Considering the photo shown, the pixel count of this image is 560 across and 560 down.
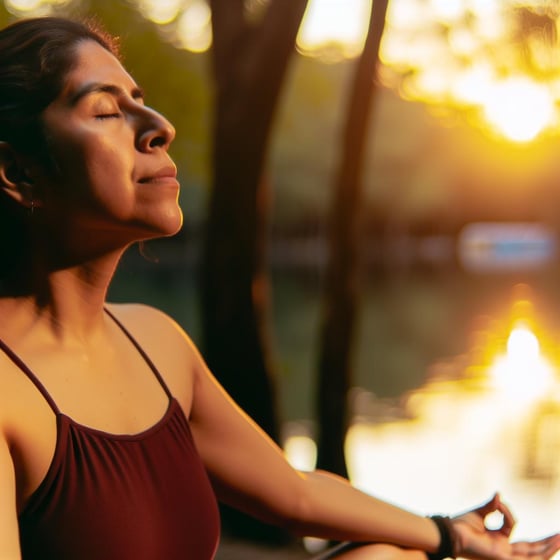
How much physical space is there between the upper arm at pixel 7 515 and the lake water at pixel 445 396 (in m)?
1.19

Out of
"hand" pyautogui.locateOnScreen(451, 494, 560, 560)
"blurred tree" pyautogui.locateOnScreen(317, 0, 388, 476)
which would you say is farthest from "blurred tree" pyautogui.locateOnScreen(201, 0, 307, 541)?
"hand" pyautogui.locateOnScreen(451, 494, 560, 560)

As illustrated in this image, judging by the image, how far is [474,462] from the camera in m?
11.3

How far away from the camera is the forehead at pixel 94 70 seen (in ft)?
5.46

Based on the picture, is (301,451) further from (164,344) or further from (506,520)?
(164,344)

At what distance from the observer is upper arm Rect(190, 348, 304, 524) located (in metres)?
1.96

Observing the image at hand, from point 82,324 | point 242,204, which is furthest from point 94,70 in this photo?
point 242,204

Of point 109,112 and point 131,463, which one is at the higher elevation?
point 109,112

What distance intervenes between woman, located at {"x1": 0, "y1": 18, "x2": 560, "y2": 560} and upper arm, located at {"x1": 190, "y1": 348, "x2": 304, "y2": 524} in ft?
0.36

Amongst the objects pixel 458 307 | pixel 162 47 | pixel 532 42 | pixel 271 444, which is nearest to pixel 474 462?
pixel 532 42

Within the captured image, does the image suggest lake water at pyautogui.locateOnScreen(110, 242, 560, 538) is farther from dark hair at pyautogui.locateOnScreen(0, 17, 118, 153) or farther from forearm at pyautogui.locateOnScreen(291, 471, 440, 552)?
dark hair at pyautogui.locateOnScreen(0, 17, 118, 153)

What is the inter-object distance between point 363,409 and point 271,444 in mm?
12808

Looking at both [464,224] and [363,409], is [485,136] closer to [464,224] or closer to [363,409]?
[464,224]

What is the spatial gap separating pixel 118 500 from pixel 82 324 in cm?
30

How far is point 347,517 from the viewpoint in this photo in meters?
2.05
